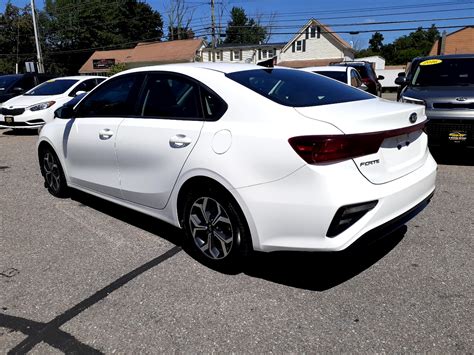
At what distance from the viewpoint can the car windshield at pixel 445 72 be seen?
23.7ft

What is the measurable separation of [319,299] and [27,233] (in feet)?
10.2

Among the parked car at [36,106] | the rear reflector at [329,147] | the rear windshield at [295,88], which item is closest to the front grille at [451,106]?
the rear windshield at [295,88]

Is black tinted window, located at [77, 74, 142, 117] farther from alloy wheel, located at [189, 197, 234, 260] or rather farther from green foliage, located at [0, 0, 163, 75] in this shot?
green foliage, located at [0, 0, 163, 75]

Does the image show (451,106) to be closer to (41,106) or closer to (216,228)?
(216,228)

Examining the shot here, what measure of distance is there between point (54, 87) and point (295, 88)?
10537 mm

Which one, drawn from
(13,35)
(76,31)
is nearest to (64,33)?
(76,31)

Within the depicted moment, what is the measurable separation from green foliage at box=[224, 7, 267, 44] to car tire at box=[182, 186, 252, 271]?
3348 inches

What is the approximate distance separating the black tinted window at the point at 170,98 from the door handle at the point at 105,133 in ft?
1.49

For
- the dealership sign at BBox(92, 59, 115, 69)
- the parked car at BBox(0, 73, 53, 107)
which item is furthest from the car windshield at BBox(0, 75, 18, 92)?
the dealership sign at BBox(92, 59, 115, 69)

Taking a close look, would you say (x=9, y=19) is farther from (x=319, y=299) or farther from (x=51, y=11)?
(x=319, y=299)

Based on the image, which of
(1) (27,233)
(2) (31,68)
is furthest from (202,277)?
(2) (31,68)

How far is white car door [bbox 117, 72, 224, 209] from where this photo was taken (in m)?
3.41

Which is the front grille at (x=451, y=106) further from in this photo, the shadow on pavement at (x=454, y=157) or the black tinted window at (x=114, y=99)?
the black tinted window at (x=114, y=99)

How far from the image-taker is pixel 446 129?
6.20 metres
